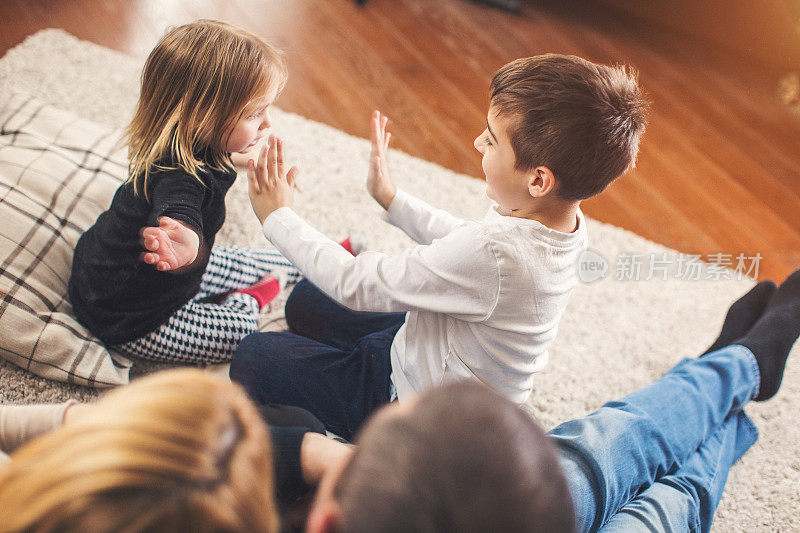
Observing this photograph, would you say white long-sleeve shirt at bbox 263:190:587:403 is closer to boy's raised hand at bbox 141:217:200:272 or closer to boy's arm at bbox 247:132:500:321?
boy's arm at bbox 247:132:500:321

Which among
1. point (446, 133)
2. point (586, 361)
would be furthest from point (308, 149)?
point (586, 361)

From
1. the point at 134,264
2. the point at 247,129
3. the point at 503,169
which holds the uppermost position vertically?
the point at 503,169

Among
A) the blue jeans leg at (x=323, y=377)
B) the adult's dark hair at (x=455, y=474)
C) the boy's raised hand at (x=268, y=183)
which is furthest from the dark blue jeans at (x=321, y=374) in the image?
the adult's dark hair at (x=455, y=474)

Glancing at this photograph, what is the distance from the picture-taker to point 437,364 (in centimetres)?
A: 83

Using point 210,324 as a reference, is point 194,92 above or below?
above

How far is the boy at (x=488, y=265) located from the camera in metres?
0.75

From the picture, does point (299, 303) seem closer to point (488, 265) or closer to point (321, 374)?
point (321, 374)

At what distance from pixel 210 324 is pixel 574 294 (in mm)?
826

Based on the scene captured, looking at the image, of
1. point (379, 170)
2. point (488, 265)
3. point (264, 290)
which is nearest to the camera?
point (488, 265)

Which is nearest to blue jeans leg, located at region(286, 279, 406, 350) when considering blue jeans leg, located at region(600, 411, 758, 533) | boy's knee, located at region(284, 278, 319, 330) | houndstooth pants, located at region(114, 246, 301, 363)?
boy's knee, located at region(284, 278, 319, 330)

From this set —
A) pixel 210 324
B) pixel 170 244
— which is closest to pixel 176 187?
pixel 170 244

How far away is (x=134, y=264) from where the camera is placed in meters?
0.93

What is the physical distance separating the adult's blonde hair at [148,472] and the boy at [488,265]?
0.39m

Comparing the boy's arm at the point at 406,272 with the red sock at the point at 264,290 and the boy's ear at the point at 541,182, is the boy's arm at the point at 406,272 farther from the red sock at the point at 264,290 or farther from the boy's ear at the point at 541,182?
the red sock at the point at 264,290
